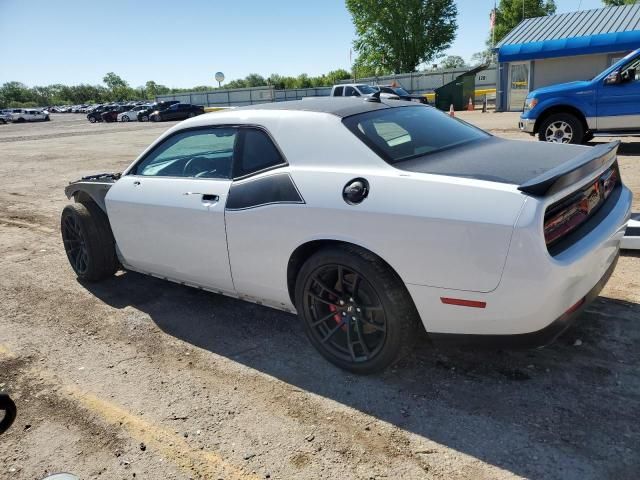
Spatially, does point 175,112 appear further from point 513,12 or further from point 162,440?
point 513,12

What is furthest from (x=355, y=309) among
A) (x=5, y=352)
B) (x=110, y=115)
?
(x=110, y=115)

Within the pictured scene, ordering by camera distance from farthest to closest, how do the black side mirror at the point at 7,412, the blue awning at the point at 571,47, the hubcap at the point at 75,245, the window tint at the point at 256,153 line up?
the blue awning at the point at 571,47, the hubcap at the point at 75,245, the window tint at the point at 256,153, the black side mirror at the point at 7,412

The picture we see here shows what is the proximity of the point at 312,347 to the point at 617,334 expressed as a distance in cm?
198

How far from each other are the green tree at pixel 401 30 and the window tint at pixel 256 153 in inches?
2322

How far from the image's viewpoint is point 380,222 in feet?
8.73

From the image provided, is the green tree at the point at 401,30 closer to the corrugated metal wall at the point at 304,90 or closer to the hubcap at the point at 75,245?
the corrugated metal wall at the point at 304,90

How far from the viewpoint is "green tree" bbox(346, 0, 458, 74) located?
5688 centimetres

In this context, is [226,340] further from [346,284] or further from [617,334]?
[617,334]

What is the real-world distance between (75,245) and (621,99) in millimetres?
9354

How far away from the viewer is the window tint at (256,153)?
3305 mm

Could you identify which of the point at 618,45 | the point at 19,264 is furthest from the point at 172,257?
the point at 618,45

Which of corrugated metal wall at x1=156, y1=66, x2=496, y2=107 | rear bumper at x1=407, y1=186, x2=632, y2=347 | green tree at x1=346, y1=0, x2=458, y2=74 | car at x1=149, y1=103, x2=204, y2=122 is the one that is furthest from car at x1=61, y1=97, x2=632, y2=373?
green tree at x1=346, y1=0, x2=458, y2=74

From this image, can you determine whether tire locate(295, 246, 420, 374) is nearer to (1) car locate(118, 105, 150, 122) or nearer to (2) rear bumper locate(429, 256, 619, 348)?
(2) rear bumper locate(429, 256, 619, 348)

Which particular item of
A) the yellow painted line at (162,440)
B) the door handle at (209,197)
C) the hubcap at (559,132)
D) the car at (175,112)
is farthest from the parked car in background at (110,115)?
the yellow painted line at (162,440)
